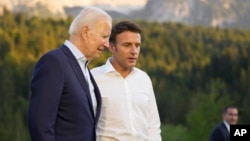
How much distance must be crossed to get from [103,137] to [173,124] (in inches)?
2490

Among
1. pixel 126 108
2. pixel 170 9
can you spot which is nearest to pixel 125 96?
pixel 126 108

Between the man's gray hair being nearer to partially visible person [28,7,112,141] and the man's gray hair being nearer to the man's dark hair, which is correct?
partially visible person [28,7,112,141]

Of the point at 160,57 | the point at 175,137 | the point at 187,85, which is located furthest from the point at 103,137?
the point at 160,57

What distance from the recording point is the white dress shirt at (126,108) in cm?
384

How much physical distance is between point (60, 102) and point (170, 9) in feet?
545

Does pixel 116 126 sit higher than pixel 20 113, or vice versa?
pixel 116 126

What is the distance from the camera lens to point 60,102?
122 inches

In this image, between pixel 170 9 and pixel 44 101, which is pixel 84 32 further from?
pixel 170 9

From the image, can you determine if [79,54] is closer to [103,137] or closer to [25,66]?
[103,137]

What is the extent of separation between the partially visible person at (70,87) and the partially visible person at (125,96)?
527 mm

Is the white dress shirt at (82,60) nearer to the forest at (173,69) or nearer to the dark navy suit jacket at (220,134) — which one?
the dark navy suit jacket at (220,134)

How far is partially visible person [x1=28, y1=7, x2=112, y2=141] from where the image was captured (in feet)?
9.96

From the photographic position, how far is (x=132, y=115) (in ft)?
12.6

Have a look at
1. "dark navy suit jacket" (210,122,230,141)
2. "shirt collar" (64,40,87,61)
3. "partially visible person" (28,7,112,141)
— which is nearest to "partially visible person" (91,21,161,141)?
"partially visible person" (28,7,112,141)
